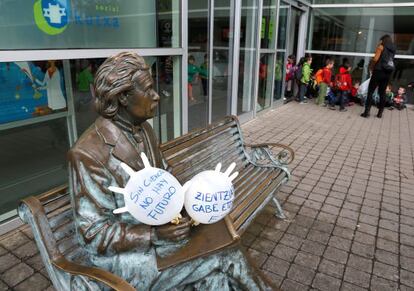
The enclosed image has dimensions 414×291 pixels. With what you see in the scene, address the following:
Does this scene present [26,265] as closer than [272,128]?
Yes

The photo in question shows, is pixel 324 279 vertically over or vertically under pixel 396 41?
under

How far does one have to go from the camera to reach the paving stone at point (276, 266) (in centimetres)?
282

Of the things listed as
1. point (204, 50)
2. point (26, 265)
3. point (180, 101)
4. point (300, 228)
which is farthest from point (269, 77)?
point (26, 265)

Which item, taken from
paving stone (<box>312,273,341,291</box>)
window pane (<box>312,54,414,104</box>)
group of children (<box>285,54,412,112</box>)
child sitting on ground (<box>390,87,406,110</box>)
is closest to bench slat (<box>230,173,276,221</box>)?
paving stone (<box>312,273,341,291</box>)

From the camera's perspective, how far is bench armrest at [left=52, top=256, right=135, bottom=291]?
4.94 ft

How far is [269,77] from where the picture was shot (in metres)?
9.28

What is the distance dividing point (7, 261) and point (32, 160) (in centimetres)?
231

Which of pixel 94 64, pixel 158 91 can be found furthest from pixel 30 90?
pixel 158 91

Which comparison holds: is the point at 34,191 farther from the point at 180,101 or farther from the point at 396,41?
the point at 396,41

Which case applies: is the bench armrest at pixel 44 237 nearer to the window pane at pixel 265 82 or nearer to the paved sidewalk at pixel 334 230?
the paved sidewalk at pixel 334 230

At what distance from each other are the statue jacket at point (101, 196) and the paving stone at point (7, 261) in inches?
63.5

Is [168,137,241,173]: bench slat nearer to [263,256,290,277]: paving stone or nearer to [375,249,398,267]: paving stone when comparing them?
[263,256,290,277]: paving stone

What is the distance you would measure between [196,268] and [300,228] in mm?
1969

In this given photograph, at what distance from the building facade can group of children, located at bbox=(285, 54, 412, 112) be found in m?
2.55
